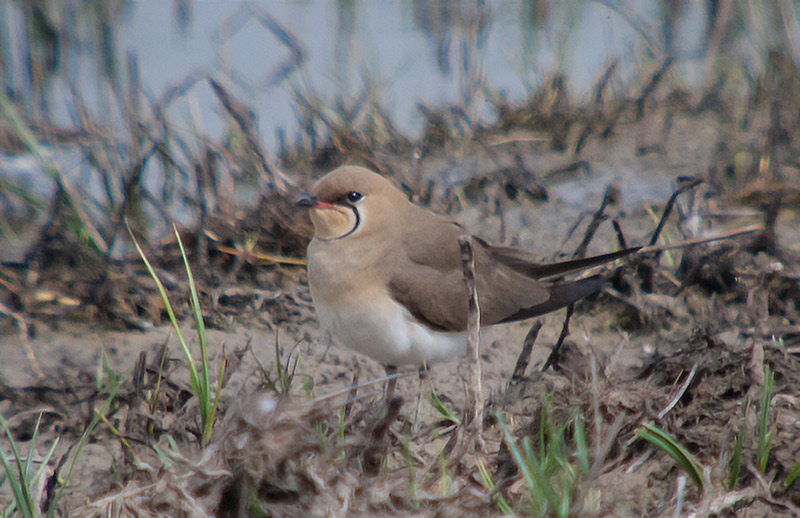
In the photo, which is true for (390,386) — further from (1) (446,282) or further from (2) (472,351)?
(2) (472,351)

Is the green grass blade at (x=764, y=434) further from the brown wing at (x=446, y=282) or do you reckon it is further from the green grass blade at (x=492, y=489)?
the brown wing at (x=446, y=282)

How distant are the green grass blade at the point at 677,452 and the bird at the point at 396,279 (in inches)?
30.4

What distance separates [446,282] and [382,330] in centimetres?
30

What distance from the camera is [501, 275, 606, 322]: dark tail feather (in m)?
2.79

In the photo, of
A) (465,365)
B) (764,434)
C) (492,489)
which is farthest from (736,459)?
(465,365)

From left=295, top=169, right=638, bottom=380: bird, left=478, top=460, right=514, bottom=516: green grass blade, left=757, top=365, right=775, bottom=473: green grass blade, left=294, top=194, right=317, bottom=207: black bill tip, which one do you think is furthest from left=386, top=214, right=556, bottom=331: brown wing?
left=757, top=365, right=775, bottom=473: green grass blade

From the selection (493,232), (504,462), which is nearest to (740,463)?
(504,462)

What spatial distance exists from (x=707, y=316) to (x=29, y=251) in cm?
265

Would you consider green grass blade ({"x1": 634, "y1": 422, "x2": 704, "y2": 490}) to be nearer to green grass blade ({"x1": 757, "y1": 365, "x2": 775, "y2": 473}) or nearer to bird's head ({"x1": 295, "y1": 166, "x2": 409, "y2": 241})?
green grass blade ({"x1": 757, "y1": 365, "x2": 775, "y2": 473})

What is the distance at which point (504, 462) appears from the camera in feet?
6.77

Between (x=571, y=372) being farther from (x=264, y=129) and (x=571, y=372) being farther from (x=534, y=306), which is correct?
(x=264, y=129)

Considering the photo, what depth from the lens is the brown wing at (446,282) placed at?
2582 millimetres

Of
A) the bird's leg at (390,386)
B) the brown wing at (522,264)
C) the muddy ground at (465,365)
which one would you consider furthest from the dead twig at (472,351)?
the brown wing at (522,264)

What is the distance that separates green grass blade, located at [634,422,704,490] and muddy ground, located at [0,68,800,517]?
0.13ft
